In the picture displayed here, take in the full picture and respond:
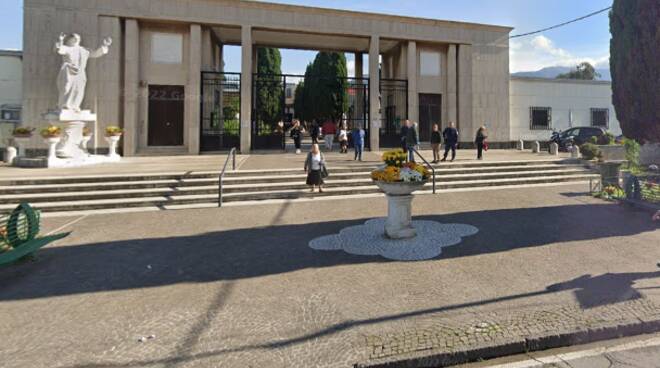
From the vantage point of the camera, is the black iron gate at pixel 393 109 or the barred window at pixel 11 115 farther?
the black iron gate at pixel 393 109

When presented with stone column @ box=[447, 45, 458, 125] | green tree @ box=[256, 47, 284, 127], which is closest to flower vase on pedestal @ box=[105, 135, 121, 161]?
stone column @ box=[447, 45, 458, 125]

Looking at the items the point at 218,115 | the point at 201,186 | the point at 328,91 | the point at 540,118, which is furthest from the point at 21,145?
the point at 540,118

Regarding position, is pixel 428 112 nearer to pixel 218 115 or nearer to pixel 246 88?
pixel 246 88

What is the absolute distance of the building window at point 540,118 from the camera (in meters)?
23.6

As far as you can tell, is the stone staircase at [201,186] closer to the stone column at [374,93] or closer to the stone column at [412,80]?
the stone column at [374,93]

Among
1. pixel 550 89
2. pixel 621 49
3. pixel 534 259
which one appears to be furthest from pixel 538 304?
pixel 550 89

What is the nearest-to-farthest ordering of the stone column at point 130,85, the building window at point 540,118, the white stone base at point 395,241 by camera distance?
the white stone base at point 395,241 < the stone column at point 130,85 < the building window at point 540,118

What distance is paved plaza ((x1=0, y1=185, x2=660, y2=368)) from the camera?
3.30 metres

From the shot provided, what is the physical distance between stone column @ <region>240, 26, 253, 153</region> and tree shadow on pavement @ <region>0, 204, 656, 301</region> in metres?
12.4

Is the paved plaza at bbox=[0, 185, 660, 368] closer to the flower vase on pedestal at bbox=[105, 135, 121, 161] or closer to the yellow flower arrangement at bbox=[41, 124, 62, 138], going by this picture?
the yellow flower arrangement at bbox=[41, 124, 62, 138]

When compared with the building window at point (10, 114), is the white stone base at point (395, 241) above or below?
below

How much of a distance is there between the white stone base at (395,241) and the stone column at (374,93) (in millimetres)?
13450

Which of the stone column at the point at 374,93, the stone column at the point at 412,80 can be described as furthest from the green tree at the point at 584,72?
the stone column at the point at 374,93

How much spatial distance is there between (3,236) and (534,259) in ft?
25.3
